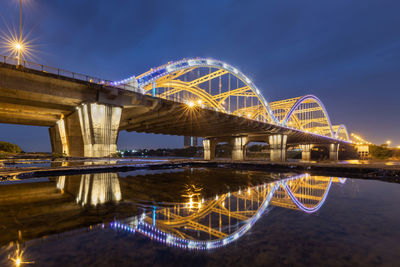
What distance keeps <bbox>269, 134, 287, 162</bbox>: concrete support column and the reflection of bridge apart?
56.6 meters

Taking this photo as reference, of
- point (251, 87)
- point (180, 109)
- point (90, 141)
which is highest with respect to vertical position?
point (251, 87)

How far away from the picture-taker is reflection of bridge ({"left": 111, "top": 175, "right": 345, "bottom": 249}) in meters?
4.17

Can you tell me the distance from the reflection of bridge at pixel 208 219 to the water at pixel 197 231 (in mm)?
24

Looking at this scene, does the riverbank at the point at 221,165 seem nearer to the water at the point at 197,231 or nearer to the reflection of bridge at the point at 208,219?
the water at the point at 197,231

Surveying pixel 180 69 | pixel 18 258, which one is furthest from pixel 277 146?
pixel 18 258

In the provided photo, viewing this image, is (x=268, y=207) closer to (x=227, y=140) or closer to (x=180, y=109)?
(x=180, y=109)

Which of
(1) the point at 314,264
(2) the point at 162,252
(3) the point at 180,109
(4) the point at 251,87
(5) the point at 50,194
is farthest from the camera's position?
(4) the point at 251,87

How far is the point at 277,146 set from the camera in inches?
2514

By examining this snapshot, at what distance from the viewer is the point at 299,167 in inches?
869

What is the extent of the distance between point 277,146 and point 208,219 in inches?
2505

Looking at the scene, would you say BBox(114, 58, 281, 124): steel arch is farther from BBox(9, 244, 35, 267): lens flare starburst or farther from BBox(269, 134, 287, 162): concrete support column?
BBox(9, 244, 35, 267): lens flare starburst

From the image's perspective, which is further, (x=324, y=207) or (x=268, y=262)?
(x=324, y=207)

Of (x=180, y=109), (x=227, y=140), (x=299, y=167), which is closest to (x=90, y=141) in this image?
(x=180, y=109)

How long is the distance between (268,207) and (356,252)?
3.20m
